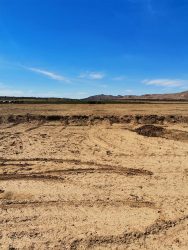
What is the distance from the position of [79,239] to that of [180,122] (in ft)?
54.3

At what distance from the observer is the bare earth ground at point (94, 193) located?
21.2 ft

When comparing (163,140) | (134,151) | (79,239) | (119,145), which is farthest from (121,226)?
(163,140)

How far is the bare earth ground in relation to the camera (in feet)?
21.2

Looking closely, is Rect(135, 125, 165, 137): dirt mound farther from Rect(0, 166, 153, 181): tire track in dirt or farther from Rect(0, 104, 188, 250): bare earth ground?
Rect(0, 166, 153, 181): tire track in dirt

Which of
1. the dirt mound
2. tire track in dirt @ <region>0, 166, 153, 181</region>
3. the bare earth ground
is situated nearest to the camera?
the bare earth ground

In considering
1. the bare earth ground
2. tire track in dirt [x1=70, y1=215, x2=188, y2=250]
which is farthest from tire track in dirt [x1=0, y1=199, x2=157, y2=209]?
tire track in dirt [x1=70, y1=215, x2=188, y2=250]

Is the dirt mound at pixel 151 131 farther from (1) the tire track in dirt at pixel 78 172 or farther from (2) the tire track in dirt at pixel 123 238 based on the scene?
(2) the tire track in dirt at pixel 123 238

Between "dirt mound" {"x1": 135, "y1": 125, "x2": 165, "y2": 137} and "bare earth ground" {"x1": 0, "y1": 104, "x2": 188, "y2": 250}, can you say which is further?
"dirt mound" {"x1": 135, "y1": 125, "x2": 165, "y2": 137}

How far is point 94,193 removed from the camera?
8570 mm

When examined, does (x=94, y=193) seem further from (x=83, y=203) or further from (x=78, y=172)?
(x=78, y=172)

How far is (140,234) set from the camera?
6535mm

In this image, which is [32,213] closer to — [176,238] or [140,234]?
[140,234]

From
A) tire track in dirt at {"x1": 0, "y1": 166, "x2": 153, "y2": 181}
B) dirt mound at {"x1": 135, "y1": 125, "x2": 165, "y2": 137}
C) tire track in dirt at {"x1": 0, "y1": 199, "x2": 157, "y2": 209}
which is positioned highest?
dirt mound at {"x1": 135, "y1": 125, "x2": 165, "y2": 137}

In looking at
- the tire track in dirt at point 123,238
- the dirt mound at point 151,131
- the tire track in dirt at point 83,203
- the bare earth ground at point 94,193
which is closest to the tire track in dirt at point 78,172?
the bare earth ground at point 94,193
